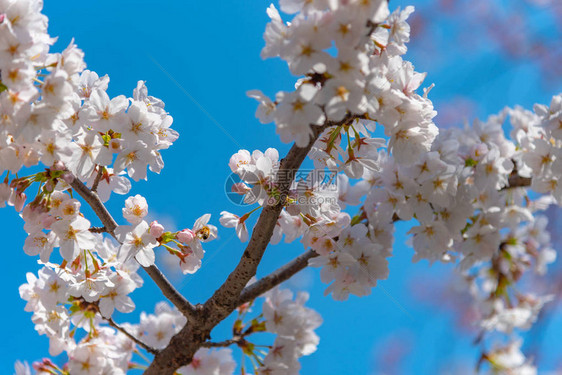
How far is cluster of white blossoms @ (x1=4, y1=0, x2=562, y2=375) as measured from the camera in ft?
3.94

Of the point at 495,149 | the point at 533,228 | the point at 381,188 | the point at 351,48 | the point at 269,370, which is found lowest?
the point at 269,370

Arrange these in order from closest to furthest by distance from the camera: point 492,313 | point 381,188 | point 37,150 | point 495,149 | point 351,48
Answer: point 351,48 < point 37,150 < point 381,188 < point 495,149 < point 492,313

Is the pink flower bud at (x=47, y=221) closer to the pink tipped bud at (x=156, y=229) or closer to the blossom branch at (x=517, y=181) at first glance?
the pink tipped bud at (x=156, y=229)

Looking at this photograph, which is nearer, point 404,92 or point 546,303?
point 404,92

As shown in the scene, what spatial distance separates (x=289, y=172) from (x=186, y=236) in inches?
16.8

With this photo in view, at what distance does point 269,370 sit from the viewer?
1.89 meters

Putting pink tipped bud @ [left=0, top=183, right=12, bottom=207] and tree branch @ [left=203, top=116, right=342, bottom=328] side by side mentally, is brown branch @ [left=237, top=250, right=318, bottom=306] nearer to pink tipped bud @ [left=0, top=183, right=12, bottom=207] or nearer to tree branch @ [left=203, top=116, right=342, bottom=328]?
tree branch @ [left=203, top=116, right=342, bottom=328]

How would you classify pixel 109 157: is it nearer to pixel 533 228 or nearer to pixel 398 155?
pixel 398 155

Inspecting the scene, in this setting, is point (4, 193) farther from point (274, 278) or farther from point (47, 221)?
point (274, 278)

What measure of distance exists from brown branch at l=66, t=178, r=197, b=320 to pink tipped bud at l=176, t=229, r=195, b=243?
0.55ft

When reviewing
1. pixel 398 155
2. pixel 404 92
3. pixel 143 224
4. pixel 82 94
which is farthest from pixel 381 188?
pixel 82 94

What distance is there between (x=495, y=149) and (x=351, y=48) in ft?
3.20

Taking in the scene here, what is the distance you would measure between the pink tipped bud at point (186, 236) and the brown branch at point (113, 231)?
0.17m

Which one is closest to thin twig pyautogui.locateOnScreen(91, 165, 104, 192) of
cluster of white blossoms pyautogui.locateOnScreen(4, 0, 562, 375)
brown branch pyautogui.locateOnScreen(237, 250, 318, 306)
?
cluster of white blossoms pyautogui.locateOnScreen(4, 0, 562, 375)
